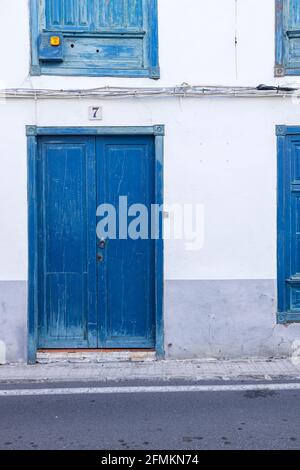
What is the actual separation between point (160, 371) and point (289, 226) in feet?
7.77

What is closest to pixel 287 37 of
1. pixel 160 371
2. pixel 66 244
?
pixel 66 244

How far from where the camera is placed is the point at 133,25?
714cm

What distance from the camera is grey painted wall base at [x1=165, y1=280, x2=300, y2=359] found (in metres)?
7.16

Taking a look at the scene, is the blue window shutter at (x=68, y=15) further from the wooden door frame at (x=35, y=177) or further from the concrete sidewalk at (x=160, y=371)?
the concrete sidewalk at (x=160, y=371)

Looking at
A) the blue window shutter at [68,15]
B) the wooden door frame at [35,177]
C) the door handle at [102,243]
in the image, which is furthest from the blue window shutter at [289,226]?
the blue window shutter at [68,15]

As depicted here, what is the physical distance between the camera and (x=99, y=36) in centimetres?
714

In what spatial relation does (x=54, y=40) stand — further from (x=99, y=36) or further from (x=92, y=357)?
(x=92, y=357)

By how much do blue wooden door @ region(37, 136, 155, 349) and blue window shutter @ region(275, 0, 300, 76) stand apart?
74.1 inches

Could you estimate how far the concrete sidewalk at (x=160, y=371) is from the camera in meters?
6.52

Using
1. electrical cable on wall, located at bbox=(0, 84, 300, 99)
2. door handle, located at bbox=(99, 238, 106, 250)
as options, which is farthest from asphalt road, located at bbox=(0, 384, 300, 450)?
electrical cable on wall, located at bbox=(0, 84, 300, 99)

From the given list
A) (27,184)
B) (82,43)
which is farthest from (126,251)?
(82,43)

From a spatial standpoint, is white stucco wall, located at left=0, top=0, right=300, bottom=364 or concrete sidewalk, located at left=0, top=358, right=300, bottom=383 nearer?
concrete sidewalk, located at left=0, top=358, right=300, bottom=383

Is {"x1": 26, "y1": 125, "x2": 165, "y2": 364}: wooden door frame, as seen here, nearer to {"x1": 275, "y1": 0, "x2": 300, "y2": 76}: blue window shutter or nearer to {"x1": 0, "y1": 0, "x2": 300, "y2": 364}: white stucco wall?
{"x1": 0, "y1": 0, "x2": 300, "y2": 364}: white stucco wall

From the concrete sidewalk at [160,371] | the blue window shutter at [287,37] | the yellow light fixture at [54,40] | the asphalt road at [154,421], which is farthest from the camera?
the blue window shutter at [287,37]
